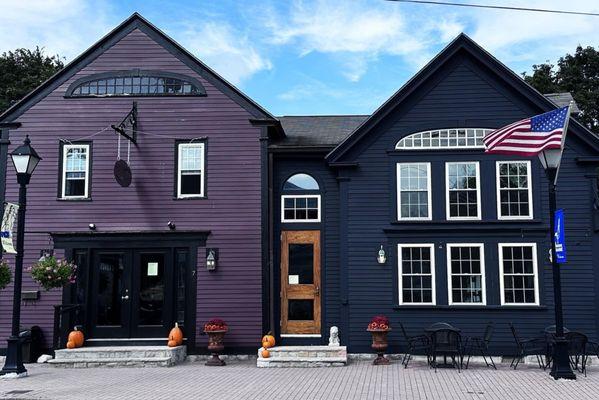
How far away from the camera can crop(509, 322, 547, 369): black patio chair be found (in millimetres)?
12820

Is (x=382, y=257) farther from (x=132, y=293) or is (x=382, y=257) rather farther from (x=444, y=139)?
(x=132, y=293)

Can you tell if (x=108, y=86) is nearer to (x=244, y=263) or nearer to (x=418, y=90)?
(x=244, y=263)

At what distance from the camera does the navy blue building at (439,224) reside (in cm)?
1391

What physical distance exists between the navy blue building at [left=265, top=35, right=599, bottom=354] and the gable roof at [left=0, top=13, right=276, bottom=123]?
1.68 meters

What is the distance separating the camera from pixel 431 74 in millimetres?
14625

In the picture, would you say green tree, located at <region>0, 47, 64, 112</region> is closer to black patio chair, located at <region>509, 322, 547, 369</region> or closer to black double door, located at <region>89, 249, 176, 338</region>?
black double door, located at <region>89, 249, 176, 338</region>

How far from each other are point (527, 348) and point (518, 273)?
1.74m

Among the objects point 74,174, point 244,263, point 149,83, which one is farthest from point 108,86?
point 244,263

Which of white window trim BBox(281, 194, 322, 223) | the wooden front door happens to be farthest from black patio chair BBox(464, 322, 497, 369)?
white window trim BBox(281, 194, 322, 223)

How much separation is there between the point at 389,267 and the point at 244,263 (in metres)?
3.61

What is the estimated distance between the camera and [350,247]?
1450 cm

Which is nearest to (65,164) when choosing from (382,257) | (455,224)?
(382,257)

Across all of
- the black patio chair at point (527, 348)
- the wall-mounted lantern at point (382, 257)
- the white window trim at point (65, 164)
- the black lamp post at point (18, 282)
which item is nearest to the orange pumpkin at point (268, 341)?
the wall-mounted lantern at point (382, 257)

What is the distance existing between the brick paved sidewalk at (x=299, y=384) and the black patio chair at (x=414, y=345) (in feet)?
1.34
